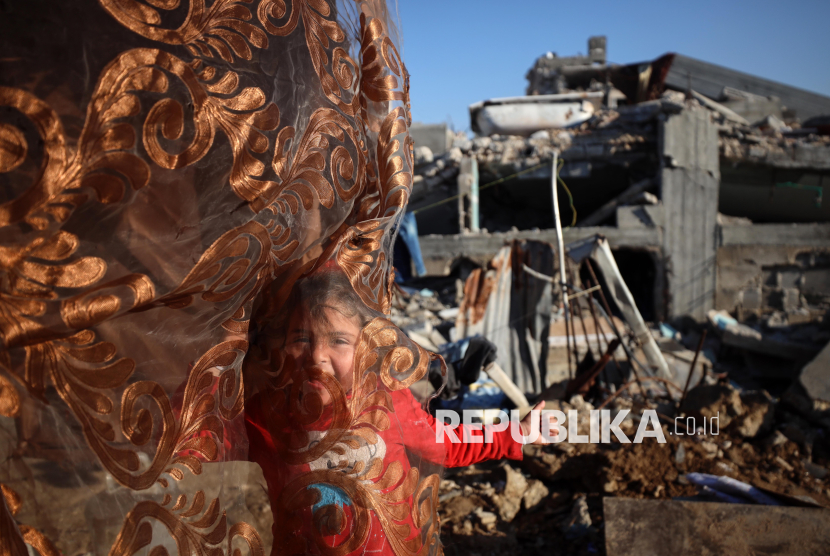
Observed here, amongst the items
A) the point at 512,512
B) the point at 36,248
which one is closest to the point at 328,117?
the point at 36,248

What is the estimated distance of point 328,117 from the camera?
0.94 metres

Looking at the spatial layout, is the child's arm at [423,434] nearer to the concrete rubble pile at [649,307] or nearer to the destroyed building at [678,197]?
the concrete rubble pile at [649,307]

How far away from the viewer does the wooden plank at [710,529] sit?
6.10 ft

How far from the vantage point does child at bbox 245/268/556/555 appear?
0.91m

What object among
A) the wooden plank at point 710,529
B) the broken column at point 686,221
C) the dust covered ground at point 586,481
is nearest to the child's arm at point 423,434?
the wooden plank at point 710,529

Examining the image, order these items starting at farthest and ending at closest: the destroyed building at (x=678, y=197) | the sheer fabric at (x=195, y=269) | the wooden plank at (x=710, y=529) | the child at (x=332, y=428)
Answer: the destroyed building at (x=678, y=197) < the wooden plank at (x=710, y=529) < the child at (x=332, y=428) < the sheer fabric at (x=195, y=269)

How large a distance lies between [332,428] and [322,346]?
0.14m

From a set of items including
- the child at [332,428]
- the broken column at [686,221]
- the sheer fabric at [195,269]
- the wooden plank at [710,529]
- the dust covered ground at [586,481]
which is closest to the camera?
the sheer fabric at [195,269]

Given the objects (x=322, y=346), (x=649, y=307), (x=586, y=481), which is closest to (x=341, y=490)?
(x=322, y=346)

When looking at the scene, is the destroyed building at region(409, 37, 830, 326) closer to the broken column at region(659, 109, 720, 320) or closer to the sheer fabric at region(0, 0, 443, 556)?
the broken column at region(659, 109, 720, 320)

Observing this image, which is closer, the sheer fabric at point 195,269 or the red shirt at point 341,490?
the sheer fabric at point 195,269

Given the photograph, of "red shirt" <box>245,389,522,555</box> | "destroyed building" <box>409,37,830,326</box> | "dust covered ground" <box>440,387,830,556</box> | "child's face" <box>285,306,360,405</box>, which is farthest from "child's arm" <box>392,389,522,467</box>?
"destroyed building" <box>409,37,830,326</box>

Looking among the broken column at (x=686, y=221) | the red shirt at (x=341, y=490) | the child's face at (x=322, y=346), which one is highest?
the child's face at (x=322, y=346)

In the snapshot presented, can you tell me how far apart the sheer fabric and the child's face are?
0.05ft
